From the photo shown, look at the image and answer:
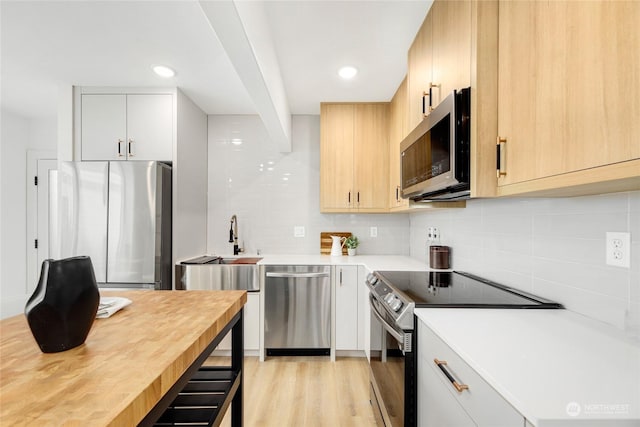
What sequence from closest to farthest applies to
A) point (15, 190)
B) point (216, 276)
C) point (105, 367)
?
point (105, 367), point (216, 276), point (15, 190)

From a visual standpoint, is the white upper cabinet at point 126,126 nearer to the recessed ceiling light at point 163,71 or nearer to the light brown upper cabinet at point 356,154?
the recessed ceiling light at point 163,71

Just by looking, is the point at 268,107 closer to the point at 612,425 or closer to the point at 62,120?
the point at 62,120

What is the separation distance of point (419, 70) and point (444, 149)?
0.72 m

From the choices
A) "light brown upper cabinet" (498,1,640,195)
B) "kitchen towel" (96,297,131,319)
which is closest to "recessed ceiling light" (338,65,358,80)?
"light brown upper cabinet" (498,1,640,195)

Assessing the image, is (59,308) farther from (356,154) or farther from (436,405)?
(356,154)

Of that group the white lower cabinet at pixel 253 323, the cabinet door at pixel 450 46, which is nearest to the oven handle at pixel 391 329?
the cabinet door at pixel 450 46

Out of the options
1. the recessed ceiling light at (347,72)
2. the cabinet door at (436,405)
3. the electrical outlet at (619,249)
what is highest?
the recessed ceiling light at (347,72)

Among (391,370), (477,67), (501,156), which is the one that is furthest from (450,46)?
(391,370)

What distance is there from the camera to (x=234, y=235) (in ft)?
11.3

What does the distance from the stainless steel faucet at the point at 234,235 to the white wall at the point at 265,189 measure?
0.07 metres

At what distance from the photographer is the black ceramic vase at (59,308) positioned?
28.5 inches

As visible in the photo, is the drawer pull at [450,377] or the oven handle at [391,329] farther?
the oven handle at [391,329]

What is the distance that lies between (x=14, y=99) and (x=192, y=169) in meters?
1.85

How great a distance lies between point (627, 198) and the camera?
1.04 m
